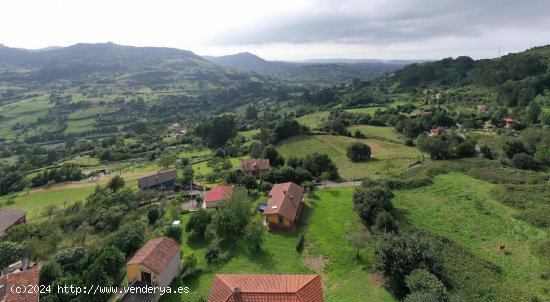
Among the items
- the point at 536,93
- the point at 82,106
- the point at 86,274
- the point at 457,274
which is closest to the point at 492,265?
the point at 457,274

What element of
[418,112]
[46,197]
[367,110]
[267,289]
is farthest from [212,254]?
[367,110]

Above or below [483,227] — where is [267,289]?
above

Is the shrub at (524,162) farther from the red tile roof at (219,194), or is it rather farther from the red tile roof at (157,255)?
the red tile roof at (157,255)

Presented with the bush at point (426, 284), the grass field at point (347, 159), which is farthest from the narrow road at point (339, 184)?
the bush at point (426, 284)

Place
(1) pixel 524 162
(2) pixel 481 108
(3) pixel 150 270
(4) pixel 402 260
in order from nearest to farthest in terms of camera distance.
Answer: (3) pixel 150 270 → (4) pixel 402 260 → (1) pixel 524 162 → (2) pixel 481 108

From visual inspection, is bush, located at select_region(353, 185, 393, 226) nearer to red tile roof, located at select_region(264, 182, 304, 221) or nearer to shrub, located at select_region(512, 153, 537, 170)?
red tile roof, located at select_region(264, 182, 304, 221)

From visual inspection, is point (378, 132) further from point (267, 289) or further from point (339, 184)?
point (267, 289)

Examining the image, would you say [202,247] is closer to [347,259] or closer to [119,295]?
[119,295]

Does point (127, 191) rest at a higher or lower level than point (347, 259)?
higher
